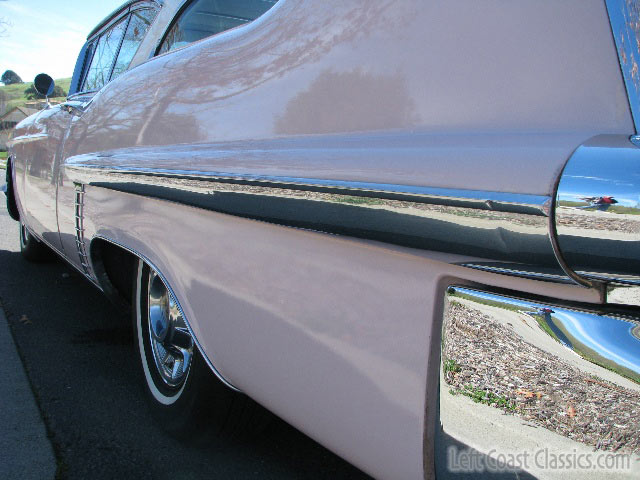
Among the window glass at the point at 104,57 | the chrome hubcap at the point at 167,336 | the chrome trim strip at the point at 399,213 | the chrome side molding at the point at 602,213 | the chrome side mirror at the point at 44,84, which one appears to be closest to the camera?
the chrome side molding at the point at 602,213

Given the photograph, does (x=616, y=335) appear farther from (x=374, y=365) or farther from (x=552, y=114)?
(x=374, y=365)

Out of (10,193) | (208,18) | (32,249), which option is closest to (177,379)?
(208,18)

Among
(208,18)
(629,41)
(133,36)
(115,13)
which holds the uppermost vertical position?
(115,13)

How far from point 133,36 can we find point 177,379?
1.83 metres

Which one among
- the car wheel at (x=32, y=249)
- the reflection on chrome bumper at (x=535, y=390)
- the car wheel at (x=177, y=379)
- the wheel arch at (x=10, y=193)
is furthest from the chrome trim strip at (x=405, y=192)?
the wheel arch at (x=10, y=193)

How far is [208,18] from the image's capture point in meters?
2.21

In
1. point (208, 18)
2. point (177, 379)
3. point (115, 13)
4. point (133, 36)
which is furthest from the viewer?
point (115, 13)

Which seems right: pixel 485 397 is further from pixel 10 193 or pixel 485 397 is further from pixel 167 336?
pixel 10 193

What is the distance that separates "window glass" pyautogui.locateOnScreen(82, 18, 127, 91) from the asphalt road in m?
1.55

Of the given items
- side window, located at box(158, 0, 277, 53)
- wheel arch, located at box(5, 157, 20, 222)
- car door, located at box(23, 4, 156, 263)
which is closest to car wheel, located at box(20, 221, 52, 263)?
wheel arch, located at box(5, 157, 20, 222)

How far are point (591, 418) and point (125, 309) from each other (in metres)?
2.50

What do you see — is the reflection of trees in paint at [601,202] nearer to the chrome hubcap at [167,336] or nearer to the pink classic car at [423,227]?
the pink classic car at [423,227]

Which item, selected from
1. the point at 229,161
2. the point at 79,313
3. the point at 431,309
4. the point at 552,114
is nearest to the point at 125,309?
the point at 79,313

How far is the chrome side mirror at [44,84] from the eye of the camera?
4324 mm
